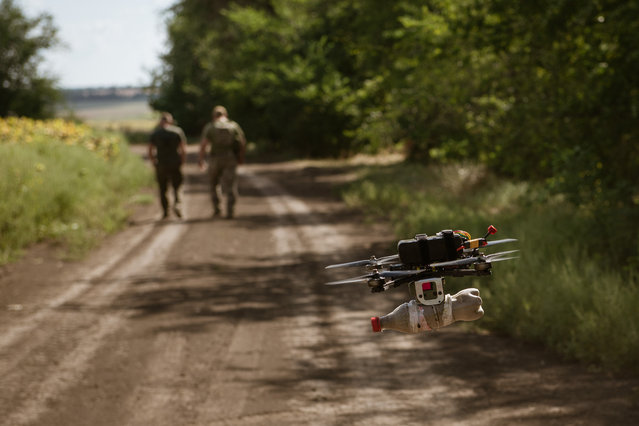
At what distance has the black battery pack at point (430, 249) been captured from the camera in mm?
1205

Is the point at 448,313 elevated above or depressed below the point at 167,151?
below

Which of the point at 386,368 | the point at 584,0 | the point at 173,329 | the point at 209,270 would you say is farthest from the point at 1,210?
the point at 584,0

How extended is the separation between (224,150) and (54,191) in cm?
377

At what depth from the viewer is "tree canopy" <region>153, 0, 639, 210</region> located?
10.0m

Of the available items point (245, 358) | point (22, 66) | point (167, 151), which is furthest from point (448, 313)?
point (22, 66)

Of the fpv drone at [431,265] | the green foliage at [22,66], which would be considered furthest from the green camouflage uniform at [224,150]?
the green foliage at [22,66]

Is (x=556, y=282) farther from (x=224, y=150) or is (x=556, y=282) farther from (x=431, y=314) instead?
(x=224, y=150)

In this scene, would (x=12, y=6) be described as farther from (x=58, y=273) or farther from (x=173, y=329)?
(x=173, y=329)

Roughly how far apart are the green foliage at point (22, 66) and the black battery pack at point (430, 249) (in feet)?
133

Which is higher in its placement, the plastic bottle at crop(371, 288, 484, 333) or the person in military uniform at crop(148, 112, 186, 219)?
the person in military uniform at crop(148, 112, 186, 219)

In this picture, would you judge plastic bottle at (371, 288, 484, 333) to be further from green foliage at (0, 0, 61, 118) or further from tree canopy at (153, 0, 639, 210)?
green foliage at (0, 0, 61, 118)

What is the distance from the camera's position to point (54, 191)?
1594 cm

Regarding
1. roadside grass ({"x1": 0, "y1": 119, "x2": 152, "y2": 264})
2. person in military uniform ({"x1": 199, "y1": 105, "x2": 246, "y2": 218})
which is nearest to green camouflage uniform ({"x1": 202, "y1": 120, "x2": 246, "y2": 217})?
person in military uniform ({"x1": 199, "y1": 105, "x2": 246, "y2": 218})

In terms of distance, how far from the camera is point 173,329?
8.85 metres
